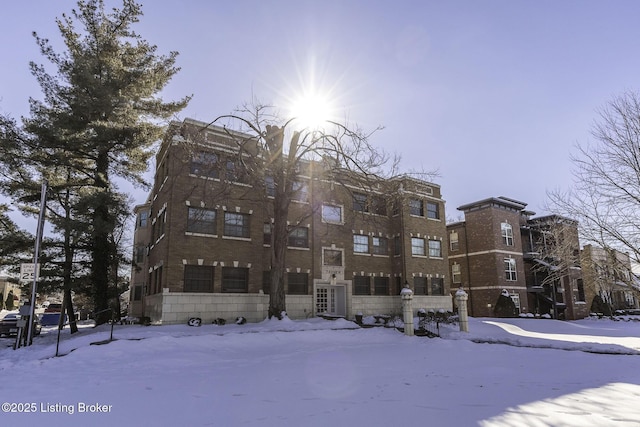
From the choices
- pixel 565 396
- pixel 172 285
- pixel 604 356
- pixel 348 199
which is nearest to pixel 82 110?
pixel 172 285

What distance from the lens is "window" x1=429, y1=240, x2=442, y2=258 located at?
33.2 meters

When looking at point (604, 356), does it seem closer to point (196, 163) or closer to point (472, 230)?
point (196, 163)

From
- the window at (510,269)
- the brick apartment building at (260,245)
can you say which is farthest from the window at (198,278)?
the window at (510,269)

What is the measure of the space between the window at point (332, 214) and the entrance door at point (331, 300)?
4.74 metres

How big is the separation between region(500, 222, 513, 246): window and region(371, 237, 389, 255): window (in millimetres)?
14007

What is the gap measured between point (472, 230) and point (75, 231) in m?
33.7

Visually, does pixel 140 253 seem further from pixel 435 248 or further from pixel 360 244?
pixel 435 248

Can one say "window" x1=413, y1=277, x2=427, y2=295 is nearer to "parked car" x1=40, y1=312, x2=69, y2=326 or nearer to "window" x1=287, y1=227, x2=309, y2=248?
"window" x1=287, y1=227, x2=309, y2=248

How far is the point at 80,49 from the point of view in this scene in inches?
905

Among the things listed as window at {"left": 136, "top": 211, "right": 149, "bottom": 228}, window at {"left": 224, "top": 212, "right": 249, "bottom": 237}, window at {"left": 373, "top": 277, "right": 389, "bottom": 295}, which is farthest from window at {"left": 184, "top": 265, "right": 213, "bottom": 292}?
window at {"left": 136, "top": 211, "right": 149, "bottom": 228}

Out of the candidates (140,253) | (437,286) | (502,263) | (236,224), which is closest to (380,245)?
(437,286)

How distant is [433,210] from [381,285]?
8.69m

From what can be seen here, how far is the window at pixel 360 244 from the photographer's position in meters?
30.0

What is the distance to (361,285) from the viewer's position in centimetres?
2952
